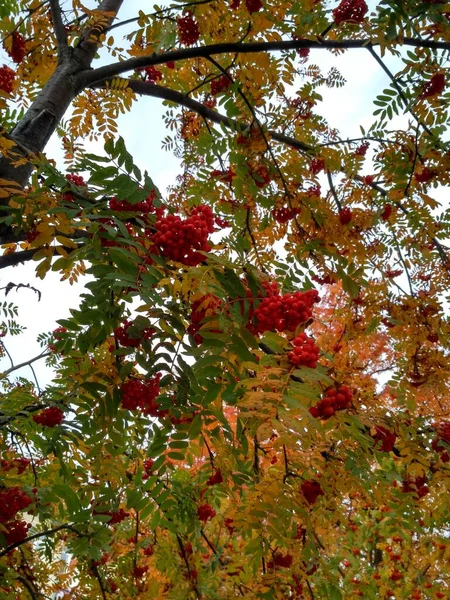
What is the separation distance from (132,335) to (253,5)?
2.08 meters

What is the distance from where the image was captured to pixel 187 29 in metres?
2.86

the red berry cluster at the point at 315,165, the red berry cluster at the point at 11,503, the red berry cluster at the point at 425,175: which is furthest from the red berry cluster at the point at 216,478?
the red berry cluster at the point at 425,175

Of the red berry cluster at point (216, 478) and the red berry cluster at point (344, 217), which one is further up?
the red berry cluster at point (344, 217)

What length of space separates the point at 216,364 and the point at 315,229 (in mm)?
1960

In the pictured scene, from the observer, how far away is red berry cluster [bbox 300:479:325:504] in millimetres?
2076

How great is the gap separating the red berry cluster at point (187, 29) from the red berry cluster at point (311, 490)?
275cm

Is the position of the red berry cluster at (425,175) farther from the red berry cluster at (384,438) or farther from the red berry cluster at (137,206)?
the red berry cluster at (137,206)

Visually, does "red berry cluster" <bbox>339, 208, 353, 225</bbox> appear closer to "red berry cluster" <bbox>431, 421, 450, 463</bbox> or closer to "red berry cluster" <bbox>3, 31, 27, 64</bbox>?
"red berry cluster" <bbox>431, 421, 450, 463</bbox>

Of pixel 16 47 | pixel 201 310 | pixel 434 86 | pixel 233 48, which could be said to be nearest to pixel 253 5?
pixel 233 48

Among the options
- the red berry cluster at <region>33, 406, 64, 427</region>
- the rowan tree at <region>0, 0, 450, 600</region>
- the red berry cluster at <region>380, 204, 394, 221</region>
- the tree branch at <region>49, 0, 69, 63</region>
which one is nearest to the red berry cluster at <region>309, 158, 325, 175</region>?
the rowan tree at <region>0, 0, 450, 600</region>

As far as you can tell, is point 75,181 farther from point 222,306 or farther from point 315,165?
point 315,165

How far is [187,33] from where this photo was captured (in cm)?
288

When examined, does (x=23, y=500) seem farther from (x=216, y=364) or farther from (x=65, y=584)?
(x=65, y=584)

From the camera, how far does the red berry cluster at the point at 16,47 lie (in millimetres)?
3000
